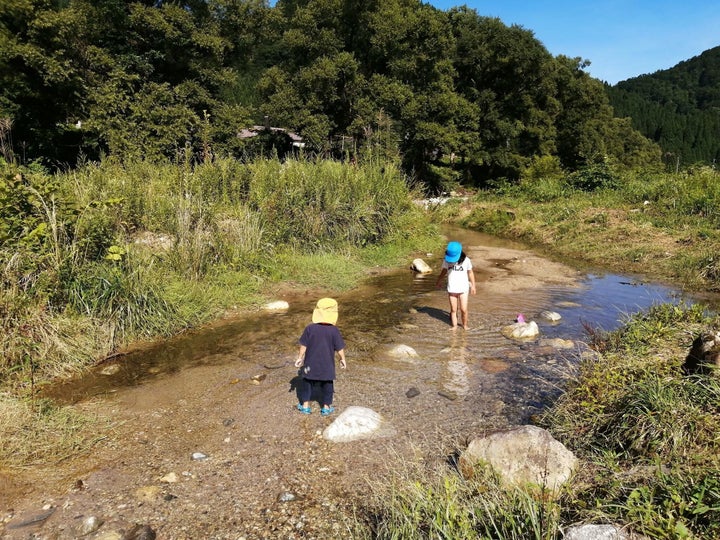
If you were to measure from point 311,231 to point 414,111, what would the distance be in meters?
15.9

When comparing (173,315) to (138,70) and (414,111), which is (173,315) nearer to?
(138,70)

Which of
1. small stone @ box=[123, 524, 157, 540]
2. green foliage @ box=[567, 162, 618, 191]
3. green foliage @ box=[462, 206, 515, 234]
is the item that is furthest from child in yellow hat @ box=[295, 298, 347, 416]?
green foliage @ box=[567, 162, 618, 191]

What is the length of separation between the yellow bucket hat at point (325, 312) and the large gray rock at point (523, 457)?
1.94 meters

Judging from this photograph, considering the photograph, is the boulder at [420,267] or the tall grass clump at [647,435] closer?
the tall grass clump at [647,435]

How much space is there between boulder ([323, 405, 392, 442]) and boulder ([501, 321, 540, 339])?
3.31 meters

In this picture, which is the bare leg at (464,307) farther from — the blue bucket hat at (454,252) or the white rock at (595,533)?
the white rock at (595,533)

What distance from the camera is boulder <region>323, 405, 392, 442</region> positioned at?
4.38 metres

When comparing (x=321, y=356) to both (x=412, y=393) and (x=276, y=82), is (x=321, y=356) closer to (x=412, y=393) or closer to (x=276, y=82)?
(x=412, y=393)

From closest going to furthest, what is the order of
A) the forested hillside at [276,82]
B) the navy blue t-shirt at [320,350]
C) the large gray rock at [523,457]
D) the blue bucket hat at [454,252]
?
the large gray rock at [523,457]
the navy blue t-shirt at [320,350]
the blue bucket hat at [454,252]
the forested hillside at [276,82]

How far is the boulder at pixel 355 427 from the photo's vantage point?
4.38 m

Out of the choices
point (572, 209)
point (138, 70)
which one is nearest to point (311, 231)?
point (572, 209)

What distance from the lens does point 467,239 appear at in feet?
57.7

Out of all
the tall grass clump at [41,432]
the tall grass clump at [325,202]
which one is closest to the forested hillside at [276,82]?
the tall grass clump at [325,202]

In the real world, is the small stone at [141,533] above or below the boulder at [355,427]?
below
